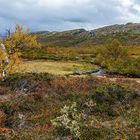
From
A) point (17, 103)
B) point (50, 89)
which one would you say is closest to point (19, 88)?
point (50, 89)

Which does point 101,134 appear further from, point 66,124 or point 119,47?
point 119,47

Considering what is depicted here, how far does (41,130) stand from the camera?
564 inches

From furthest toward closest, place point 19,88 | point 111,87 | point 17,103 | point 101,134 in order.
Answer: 1. point 19,88
2. point 111,87
3. point 17,103
4. point 101,134

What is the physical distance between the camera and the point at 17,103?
19.0 meters

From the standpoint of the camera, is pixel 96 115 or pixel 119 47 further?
pixel 119 47

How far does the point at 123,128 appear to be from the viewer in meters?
14.1

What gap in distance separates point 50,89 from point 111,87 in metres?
4.31

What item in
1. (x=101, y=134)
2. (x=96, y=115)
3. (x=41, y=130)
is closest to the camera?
(x=101, y=134)

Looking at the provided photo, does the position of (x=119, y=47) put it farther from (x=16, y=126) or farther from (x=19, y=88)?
(x=16, y=126)

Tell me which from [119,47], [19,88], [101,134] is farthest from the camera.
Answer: [119,47]

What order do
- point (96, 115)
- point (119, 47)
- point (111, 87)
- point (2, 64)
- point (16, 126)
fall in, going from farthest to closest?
point (119, 47)
point (2, 64)
point (111, 87)
point (96, 115)
point (16, 126)

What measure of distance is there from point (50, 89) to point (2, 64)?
12.9 m

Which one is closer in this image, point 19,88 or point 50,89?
point 50,89

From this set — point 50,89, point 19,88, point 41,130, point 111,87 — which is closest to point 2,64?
point 19,88
